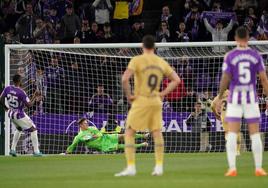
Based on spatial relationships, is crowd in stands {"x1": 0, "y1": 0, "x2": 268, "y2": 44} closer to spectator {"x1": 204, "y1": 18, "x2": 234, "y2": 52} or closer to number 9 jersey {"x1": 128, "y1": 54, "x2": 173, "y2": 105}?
spectator {"x1": 204, "y1": 18, "x2": 234, "y2": 52}

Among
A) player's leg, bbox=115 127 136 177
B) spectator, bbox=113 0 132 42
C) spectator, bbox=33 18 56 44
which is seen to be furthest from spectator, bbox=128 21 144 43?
player's leg, bbox=115 127 136 177

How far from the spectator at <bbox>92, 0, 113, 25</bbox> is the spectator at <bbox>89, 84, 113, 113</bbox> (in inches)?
195

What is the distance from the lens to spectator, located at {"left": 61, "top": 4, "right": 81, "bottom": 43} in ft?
95.9

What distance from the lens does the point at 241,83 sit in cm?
1433

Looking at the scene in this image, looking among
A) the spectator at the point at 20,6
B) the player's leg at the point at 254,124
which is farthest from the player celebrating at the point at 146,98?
the spectator at the point at 20,6

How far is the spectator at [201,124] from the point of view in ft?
81.5

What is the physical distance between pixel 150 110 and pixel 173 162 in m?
4.88

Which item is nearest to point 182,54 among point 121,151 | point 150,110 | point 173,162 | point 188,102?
point 188,102

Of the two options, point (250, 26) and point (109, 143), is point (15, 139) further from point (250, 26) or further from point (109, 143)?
point (250, 26)

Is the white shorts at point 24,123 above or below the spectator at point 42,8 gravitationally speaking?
below

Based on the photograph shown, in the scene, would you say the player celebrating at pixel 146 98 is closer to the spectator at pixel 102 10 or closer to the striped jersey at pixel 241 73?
the striped jersey at pixel 241 73

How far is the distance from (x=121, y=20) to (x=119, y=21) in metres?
0.09

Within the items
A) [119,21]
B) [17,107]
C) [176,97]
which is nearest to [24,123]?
[17,107]

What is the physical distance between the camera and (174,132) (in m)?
25.1
